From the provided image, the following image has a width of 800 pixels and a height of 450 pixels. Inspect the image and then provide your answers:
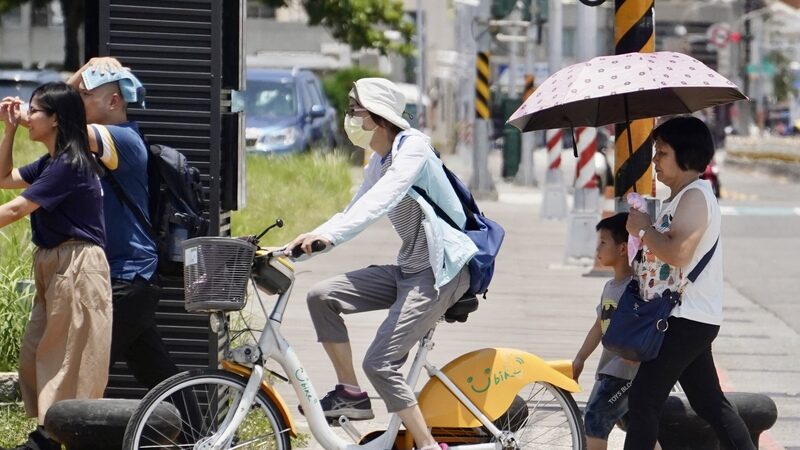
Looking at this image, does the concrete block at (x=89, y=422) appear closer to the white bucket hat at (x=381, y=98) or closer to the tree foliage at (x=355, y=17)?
the white bucket hat at (x=381, y=98)

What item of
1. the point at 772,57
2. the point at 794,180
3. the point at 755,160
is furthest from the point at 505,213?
the point at 772,57

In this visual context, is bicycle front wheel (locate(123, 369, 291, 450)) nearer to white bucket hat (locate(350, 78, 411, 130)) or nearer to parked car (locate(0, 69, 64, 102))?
white bucket hat (locate(350, 78, 411, 130))

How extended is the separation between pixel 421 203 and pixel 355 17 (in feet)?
93.2

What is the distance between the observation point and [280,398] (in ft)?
18.6

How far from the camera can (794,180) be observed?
117 ft

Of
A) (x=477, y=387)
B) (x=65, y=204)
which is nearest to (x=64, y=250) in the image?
(x=65, y=204)

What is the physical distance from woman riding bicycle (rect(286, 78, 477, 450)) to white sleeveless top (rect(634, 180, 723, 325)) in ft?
2.32

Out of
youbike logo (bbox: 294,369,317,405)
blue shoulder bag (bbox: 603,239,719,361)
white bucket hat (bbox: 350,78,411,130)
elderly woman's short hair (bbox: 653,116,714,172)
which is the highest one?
white bucket hat (bbox: 350,78,411,130)

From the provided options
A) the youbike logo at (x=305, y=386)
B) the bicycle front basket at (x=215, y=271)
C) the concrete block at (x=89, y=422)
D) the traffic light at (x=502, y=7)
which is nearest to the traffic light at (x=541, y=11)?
the traffic light at (x=502, y=7)

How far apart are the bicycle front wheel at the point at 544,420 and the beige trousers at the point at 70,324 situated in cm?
162

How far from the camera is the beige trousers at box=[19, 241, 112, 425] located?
597 centimetres

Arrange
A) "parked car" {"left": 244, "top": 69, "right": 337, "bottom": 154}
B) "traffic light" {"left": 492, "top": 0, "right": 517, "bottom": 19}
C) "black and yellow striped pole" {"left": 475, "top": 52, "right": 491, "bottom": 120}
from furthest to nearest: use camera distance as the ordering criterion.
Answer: "traffic light" {"left": 492, "top": 0, "right": 517, "bottom": 19}
"black and yellow striped pole" {"left": 475, "top": 52, "right": 491, "bottom": 120}
"parked car" {"left": 244, "top": 69, "right": 337, "bottom": 154}

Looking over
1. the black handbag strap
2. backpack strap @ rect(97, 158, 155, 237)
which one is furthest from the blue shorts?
backpack strap @ rect(97, 158, 155, 237)

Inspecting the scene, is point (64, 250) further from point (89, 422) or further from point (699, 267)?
point (699, 267)
